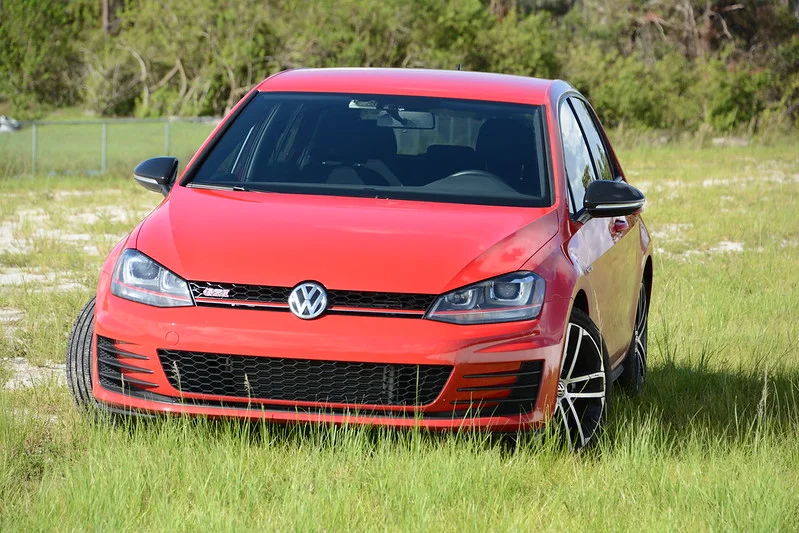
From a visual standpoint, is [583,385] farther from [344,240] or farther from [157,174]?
[157,174]

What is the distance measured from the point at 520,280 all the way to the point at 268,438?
1053 mm

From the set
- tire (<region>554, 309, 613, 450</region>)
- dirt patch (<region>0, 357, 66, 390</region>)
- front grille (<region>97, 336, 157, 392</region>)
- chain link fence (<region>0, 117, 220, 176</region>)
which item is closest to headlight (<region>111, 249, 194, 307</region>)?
front grille (<region>97, 336, 157, 392</region>)

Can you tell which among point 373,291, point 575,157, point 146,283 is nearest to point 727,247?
point 575,157

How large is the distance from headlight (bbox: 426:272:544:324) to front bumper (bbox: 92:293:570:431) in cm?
4

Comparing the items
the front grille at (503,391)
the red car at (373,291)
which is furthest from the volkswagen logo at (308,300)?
the front grille at (503,391)

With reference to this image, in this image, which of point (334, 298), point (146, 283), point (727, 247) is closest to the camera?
point (334, 298)

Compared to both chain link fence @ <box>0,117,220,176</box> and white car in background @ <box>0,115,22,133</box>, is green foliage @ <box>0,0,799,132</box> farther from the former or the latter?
white car in background @ <box>0,115,22,133</box>

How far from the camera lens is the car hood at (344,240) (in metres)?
4.93

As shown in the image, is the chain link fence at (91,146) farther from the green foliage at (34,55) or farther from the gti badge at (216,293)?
the gti badge at (216,293)

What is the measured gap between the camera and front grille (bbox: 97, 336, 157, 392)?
5051 mm

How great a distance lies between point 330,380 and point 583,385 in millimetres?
1132

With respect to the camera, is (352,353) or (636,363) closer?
(352,353)

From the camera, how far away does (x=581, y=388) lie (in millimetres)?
5480

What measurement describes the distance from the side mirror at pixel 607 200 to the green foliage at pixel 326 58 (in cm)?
3178
